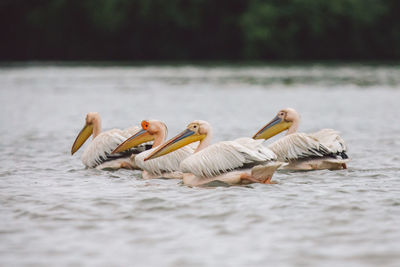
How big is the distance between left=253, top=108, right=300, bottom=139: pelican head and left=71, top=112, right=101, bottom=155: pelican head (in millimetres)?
1871

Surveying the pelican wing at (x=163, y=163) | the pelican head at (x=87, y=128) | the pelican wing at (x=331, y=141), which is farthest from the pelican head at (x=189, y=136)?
the pelican head at (x=87, y=128)

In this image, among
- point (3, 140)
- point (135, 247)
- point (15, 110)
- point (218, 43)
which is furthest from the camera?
point (218, 43)

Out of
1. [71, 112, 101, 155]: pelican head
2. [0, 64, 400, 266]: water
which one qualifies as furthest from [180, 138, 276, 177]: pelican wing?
[71, 112, 101, 155]: pelican head

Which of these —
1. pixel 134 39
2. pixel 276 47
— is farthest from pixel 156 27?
pixel 276 47

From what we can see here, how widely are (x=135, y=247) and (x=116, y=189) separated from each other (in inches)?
77.4

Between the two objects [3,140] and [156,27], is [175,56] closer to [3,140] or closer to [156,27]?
[156,27]

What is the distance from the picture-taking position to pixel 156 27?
43906 millimetres

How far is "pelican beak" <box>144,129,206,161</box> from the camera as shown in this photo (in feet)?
21.5

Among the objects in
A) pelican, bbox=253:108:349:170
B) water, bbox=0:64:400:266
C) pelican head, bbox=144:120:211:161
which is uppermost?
pelican head, bbox=144:120:211:161

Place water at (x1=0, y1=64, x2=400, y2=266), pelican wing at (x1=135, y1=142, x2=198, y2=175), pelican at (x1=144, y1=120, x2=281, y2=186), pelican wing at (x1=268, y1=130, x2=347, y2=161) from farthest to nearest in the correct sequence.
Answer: pelican wing at (x1=268, y1=130, x2=347, y2=161)
pelican wing at (x1=135, y1=142, x2=198, y2=175)
pelican at (x1=144, y1=120, x2=281, y2=186)
water at (x1=0, y1=64, x2=400, y2=266)

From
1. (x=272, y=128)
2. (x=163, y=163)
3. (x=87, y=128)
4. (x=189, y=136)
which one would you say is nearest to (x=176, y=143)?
(x=189, y=136)

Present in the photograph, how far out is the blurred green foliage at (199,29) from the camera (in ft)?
128

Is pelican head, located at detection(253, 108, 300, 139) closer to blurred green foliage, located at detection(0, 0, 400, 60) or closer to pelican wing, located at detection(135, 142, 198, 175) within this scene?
pelican wing, located at detection(135, 142, 198, 175)

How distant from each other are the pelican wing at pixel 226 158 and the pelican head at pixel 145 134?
3.98ft
